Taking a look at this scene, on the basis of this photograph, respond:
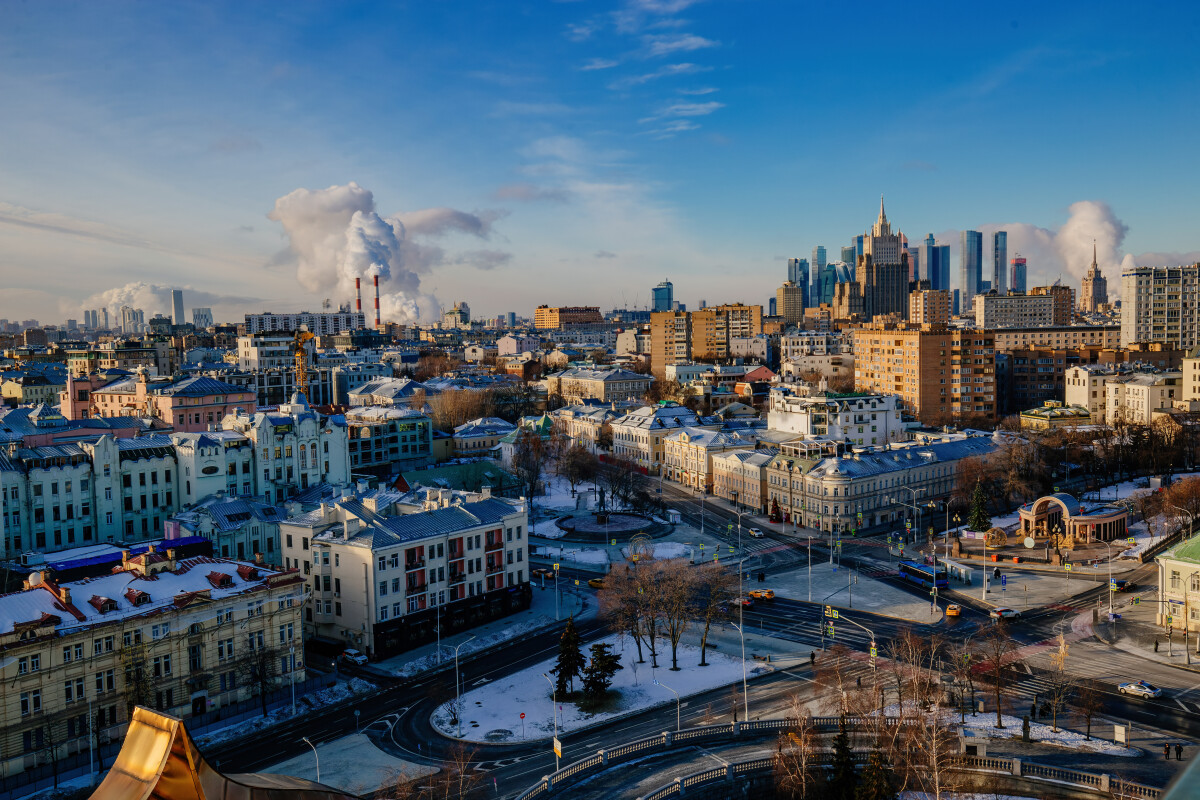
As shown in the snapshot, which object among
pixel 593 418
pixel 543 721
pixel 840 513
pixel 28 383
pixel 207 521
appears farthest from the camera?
pixel 28 383

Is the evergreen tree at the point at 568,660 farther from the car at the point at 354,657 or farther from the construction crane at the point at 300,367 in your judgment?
the construction crane at the point at 300,367

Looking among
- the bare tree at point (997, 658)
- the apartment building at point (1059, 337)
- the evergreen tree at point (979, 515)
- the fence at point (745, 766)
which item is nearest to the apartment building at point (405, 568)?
the fence at point (745, 766)

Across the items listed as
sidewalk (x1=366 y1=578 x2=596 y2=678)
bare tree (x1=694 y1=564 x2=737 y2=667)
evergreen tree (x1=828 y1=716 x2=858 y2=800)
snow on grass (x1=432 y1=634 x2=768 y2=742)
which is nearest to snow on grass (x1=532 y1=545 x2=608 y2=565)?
sidewalk (x1=366 y1=578 x2=596 y2=678)

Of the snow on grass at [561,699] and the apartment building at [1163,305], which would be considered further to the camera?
the apartment building at [1163,305]

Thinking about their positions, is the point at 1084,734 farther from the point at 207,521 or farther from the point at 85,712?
the point at 207,521

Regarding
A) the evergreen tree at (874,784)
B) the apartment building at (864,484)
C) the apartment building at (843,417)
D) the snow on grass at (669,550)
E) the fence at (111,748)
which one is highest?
the apartment building at (843,417)

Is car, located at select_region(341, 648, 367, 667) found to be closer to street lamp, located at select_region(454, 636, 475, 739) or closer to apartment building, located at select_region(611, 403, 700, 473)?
street lamp, located at select_region(454, 636, 475, 739)

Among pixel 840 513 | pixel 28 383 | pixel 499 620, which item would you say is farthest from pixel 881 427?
pixel 28 383
